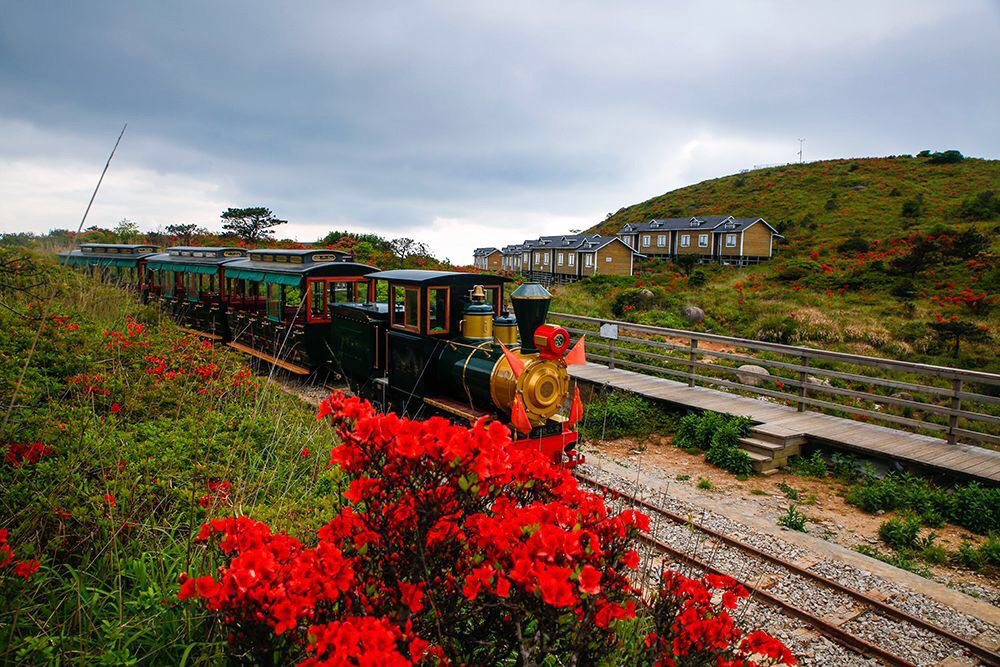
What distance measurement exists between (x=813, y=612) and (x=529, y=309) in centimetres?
382

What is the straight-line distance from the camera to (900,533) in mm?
5965

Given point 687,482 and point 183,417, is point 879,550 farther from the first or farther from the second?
point 183,417

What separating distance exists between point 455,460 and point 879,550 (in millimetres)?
5908

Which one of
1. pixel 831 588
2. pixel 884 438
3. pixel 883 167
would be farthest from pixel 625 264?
pixel 831 588

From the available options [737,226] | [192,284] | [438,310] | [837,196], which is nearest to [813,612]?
[438,310]

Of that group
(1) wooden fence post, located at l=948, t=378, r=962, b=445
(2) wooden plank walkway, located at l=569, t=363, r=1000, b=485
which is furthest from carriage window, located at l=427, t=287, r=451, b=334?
(1) wooden fence post, located at l=948, t=378, r=962, b=445

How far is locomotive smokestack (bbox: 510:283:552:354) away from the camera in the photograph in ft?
21.3

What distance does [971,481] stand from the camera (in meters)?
6.73

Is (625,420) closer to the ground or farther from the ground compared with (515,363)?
closer to the ground

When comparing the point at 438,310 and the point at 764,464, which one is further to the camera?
the point at 438,310

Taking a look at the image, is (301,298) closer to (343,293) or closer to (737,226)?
(343,293)

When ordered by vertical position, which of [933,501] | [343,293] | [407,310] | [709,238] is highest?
[709,238]

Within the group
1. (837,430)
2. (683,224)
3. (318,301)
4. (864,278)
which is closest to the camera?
(837,430)

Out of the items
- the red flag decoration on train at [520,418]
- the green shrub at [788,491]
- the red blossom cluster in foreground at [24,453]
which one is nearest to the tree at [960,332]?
the green shrub at [788,491]
